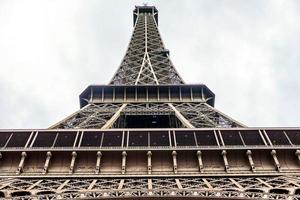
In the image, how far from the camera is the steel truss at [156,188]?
17.1 metres

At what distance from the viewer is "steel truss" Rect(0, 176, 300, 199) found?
17.1 meters

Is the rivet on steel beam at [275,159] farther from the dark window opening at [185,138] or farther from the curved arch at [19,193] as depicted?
the curved arch at [19,193]

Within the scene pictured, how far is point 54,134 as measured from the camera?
24.7 meters

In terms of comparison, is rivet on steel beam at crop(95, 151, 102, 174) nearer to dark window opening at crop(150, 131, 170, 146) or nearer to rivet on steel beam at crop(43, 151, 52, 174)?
rivet on steel beam at crop(43, 151, 52, 174)

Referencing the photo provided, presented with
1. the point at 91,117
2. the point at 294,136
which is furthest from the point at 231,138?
the point at 91,117

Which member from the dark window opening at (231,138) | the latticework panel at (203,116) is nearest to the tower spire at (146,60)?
the latticework panel at (203,116)

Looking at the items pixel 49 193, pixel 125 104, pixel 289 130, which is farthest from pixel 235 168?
pixel 125 104

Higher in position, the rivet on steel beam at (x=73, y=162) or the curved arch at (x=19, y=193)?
the rivet on steel beam at (x=73, y=162)

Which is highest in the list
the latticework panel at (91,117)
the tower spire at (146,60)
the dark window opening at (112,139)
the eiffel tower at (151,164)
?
the tower spire at (146,60)

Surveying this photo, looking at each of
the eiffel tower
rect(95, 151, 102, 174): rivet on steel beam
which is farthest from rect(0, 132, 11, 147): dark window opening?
rect(95, 151, 102, 174): rivet on steel beam

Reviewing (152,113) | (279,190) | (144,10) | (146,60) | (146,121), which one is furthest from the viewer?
(144,10)

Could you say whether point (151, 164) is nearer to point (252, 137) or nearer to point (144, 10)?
point (252, 137)

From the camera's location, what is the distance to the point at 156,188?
61.8 feet

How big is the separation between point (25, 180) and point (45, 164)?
1487 millimetres
